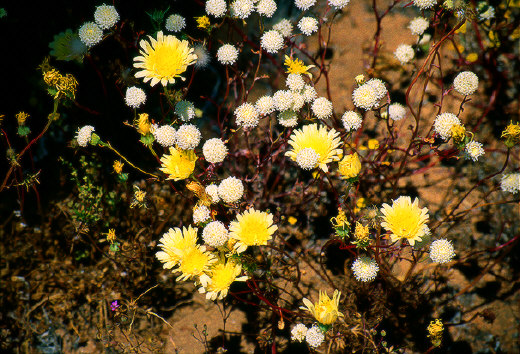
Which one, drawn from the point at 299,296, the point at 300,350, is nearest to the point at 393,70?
the point at 299,296

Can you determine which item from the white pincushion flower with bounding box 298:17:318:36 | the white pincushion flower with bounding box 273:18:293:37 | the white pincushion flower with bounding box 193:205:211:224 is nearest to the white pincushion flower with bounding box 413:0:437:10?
the white pincushion flower with bounding box 298:17:318:36

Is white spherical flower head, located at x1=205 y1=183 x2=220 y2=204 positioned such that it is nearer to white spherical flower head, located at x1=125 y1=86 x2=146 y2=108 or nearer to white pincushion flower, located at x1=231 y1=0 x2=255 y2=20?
white spherical flower head, located at x1=125 y1=86 x2=146 y2=108

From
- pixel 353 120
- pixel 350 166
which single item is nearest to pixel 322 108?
pixel 353 120

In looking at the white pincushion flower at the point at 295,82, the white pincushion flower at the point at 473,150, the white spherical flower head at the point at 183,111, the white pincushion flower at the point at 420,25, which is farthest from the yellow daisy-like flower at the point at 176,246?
the white pincushion flower at the point at 420,25

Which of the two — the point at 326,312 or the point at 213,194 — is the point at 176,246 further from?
the point at 326,312

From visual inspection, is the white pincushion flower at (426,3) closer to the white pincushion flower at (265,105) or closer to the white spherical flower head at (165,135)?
the white pincushion flower at (265,105)

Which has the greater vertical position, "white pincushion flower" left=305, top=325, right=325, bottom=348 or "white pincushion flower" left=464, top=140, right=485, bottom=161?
"white pincushion flower" left=464, top=140, right=485, bottom=161
